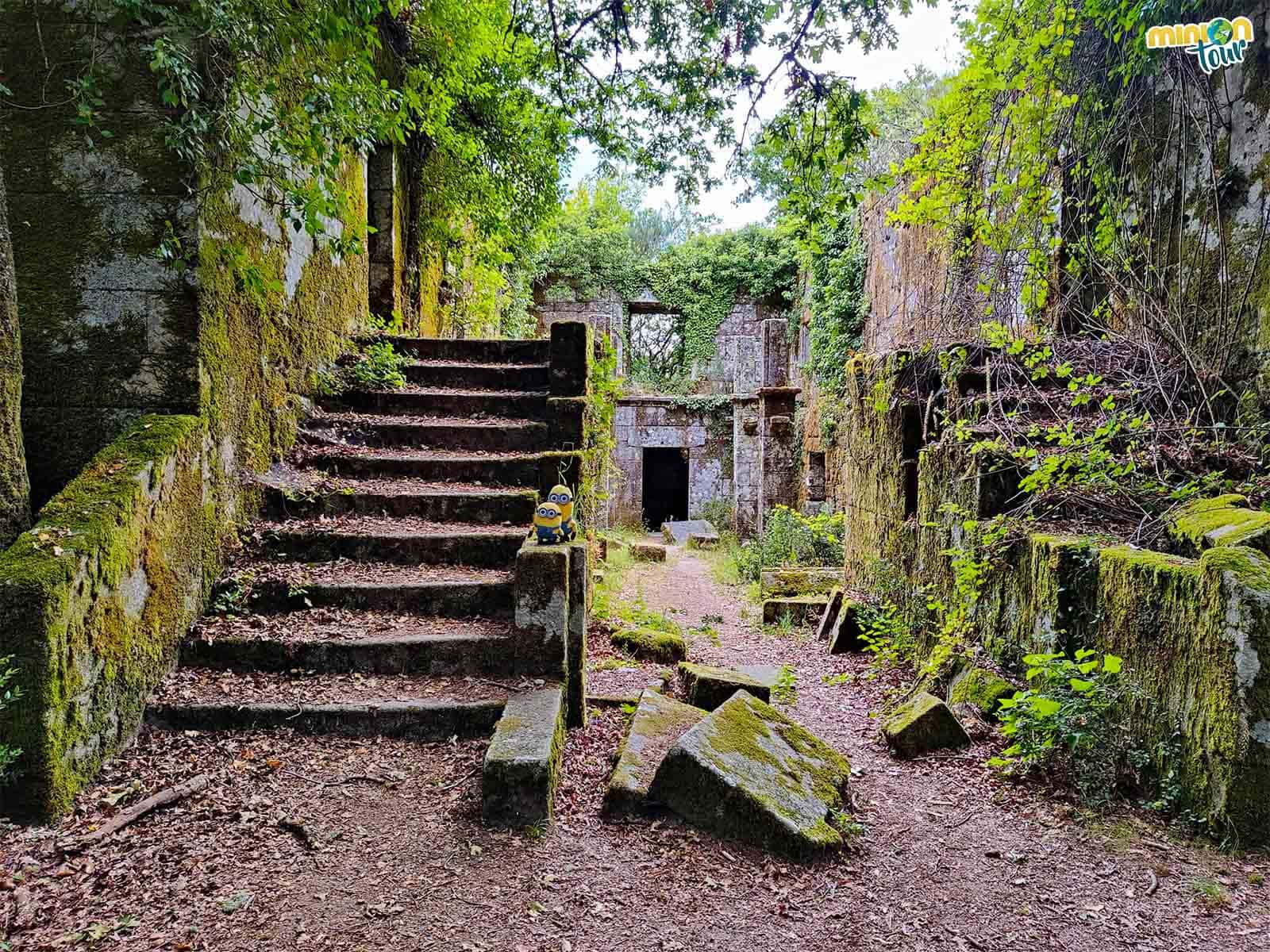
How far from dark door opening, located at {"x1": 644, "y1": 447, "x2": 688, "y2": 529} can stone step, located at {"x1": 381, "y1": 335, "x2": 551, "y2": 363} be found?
13330 millimetres

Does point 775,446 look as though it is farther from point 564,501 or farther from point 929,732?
point 564,501

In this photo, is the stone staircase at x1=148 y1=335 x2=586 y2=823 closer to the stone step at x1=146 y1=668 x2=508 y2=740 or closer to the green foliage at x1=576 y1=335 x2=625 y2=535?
the stone step at x1=146 y1=668 x2=508 y2=740

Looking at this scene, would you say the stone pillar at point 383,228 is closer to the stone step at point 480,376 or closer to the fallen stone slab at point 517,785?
the stone step at point 480,376

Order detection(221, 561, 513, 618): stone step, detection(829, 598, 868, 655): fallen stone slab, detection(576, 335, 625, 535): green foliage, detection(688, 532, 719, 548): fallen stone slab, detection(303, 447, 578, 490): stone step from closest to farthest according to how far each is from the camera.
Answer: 1. detection(221, 561, 513, 618): stone step
2. detection(303, 447, 578, 490): stone step
3. detection(576, 335, 625, 535): green foliage
4. detection(829, 598, 868, 655): fallen stone slab
5. detection(688, 532, 719, 548): fallen stone slab

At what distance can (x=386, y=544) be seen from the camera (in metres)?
3.98

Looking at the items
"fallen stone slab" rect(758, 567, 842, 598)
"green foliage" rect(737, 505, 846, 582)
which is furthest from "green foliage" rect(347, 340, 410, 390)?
"green foliage" rect(737, 505, 846, 582)

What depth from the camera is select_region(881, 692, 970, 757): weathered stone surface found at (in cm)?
344

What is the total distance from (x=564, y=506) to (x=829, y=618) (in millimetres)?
3952

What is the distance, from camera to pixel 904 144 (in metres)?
9.17

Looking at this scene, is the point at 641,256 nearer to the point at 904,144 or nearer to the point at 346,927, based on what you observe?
the point at 904,144

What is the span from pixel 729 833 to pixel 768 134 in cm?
341

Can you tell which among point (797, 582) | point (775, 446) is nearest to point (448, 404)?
point (797, 582)

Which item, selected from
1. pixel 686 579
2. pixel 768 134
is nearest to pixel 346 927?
pixel 768 134

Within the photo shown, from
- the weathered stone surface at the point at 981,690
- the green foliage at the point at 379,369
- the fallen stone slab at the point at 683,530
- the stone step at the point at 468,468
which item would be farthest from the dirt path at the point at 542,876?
the fallen stone slab at the point at 683,530
